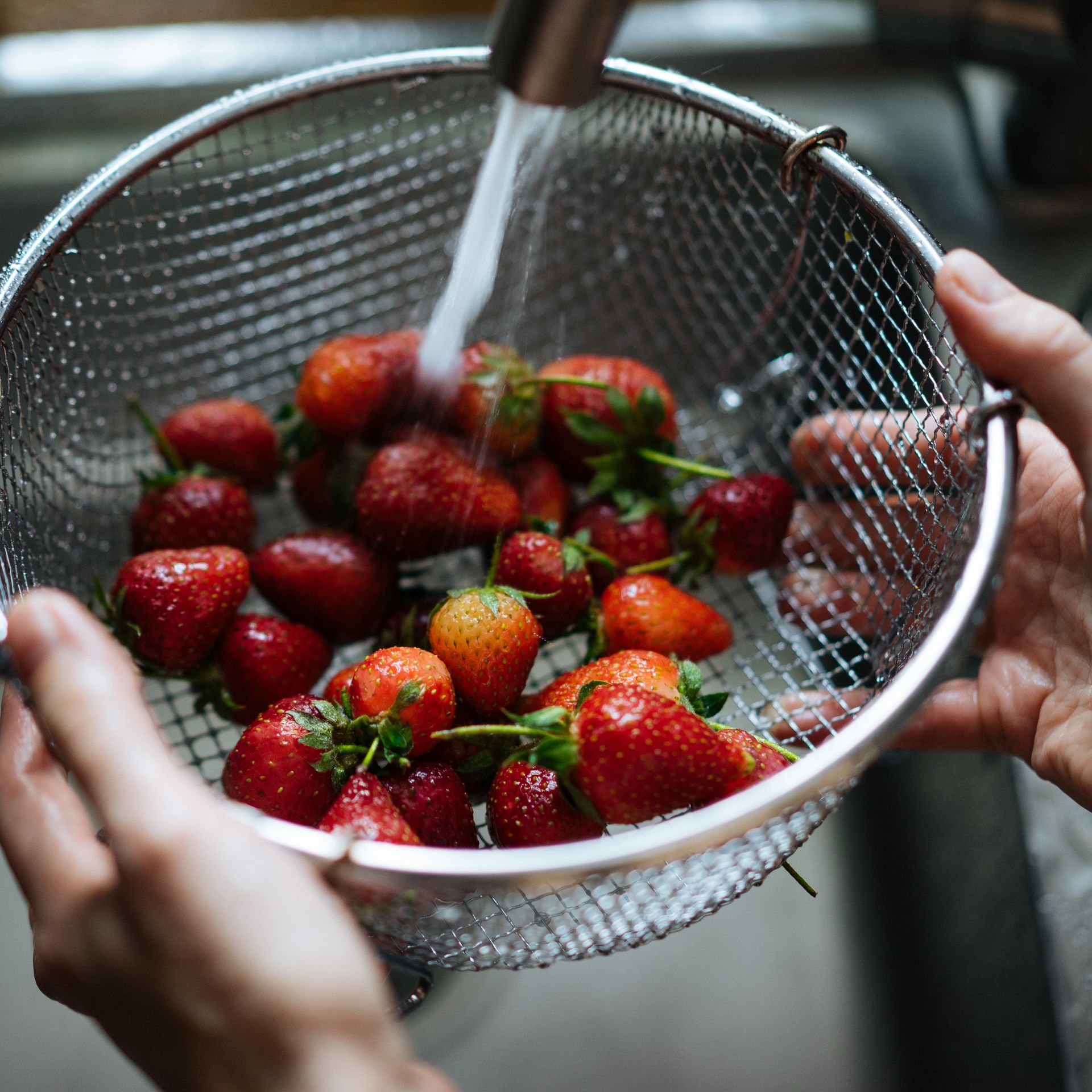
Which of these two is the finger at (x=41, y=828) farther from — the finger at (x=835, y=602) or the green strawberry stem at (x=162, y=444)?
the finger at (x=835, y=602)

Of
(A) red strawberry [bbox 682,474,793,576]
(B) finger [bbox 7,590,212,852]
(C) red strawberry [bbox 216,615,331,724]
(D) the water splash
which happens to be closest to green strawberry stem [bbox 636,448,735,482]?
(A) red strawberry [bbox 682,474,793,576]

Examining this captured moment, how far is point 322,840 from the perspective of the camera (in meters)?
0.33

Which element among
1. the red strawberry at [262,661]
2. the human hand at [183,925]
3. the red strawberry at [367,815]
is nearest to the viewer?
the human hand at [183,925]

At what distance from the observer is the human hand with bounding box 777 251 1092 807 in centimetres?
42

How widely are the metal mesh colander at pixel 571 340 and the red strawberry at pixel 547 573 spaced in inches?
2.9

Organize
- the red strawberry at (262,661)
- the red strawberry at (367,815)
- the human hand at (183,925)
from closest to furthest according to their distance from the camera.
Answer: the human hand at (183,925)
the red strawberry at (367,815)
the red strawberry at (262,661)

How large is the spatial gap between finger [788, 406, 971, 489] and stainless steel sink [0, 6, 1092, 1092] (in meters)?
0.22

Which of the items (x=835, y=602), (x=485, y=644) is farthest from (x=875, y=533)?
(x=485, y=644)

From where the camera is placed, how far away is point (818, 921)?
2.38 ft

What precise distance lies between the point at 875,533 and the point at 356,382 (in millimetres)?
331

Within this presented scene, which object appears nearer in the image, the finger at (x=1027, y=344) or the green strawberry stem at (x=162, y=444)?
the finger at (x=1027, y=344)

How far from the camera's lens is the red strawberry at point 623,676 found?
1.54 feet

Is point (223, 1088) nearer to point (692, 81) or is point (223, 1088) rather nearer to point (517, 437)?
point (517, 437)

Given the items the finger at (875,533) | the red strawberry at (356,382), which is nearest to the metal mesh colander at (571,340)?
the finger at (875,533)
